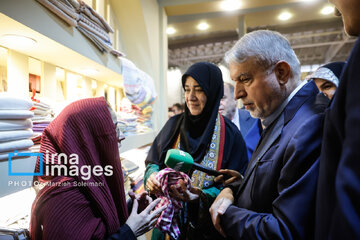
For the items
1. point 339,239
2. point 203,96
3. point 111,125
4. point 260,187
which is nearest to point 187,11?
point 203,96

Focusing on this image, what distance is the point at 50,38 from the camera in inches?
39.4

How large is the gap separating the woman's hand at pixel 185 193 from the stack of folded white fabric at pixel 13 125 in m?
0.75

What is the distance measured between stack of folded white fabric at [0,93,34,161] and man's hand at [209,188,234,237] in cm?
80

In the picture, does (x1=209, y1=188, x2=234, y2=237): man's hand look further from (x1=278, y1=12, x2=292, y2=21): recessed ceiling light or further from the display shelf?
(x1=278, y1=12, x2=292, y2=21): recessed ceiling light

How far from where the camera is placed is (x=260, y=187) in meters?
0.82

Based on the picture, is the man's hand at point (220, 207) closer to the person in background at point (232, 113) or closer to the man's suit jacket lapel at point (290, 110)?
the man's suit jacket lapel at point (290, 110)

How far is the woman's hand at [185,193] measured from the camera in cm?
122

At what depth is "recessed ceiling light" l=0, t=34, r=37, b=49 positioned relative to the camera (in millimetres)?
961

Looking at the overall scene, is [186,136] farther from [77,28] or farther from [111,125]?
[77,28]

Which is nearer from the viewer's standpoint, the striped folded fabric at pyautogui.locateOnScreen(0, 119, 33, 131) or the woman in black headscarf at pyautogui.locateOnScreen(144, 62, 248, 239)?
the striped folded fabric at pyautogui.locateOnScreen(0, 119, 33, 131)

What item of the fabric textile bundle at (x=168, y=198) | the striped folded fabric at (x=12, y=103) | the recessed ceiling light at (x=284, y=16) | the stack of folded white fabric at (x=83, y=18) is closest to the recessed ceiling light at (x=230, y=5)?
the recessed ceiling light at (x=284, y=16)

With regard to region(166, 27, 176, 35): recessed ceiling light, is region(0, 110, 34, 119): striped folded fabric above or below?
below

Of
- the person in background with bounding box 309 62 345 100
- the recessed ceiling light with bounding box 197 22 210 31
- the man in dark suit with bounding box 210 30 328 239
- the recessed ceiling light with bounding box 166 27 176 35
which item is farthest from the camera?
the recessed ceiling light with bounding box 166 27 176 35

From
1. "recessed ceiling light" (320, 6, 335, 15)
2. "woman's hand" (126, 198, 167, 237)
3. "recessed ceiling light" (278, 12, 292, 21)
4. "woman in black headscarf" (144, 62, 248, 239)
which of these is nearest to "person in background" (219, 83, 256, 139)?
"woman in black headscarf" (144, 62, 248, 239)
